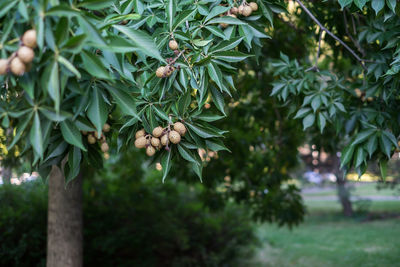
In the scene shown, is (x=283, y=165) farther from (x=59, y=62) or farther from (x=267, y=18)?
(x=59, y=62)

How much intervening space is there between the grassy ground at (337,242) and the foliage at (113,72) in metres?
4.82

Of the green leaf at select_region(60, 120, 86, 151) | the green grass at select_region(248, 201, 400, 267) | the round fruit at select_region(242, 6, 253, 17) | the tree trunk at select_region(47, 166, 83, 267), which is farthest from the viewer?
the green grass at select_region(248, 201, 400, 267)

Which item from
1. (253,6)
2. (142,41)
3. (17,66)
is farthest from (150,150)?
(253,6)

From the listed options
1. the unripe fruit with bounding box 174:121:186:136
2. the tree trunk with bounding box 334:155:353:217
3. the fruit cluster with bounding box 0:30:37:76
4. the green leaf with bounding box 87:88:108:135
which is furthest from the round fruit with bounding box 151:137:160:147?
the tree trunk with bounding box 334:155:353:217

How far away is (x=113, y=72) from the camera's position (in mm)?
1810

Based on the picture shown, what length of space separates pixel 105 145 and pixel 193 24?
2.85ft

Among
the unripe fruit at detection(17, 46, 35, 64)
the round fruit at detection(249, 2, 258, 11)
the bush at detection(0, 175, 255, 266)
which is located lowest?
the bush at detection(0, 175, 255, 266)

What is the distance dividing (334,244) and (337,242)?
9.5 inches

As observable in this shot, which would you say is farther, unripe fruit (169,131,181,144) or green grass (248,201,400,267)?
green grass (248,201,400,267)

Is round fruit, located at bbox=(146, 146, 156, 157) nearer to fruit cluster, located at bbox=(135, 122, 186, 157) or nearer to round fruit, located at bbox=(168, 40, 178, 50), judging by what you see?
fruit cluster, located at bbox=(135, 122, 186, 157)

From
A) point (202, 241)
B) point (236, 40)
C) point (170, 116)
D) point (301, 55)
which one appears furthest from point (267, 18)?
point (202, 241)

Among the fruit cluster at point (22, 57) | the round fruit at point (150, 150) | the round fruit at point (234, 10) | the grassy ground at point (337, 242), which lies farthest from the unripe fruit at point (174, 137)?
the grassy ground at point (337, 242)

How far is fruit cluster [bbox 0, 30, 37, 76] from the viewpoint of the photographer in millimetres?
1331

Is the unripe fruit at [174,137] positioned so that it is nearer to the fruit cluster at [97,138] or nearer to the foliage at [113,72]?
the foliage at [113,72]
